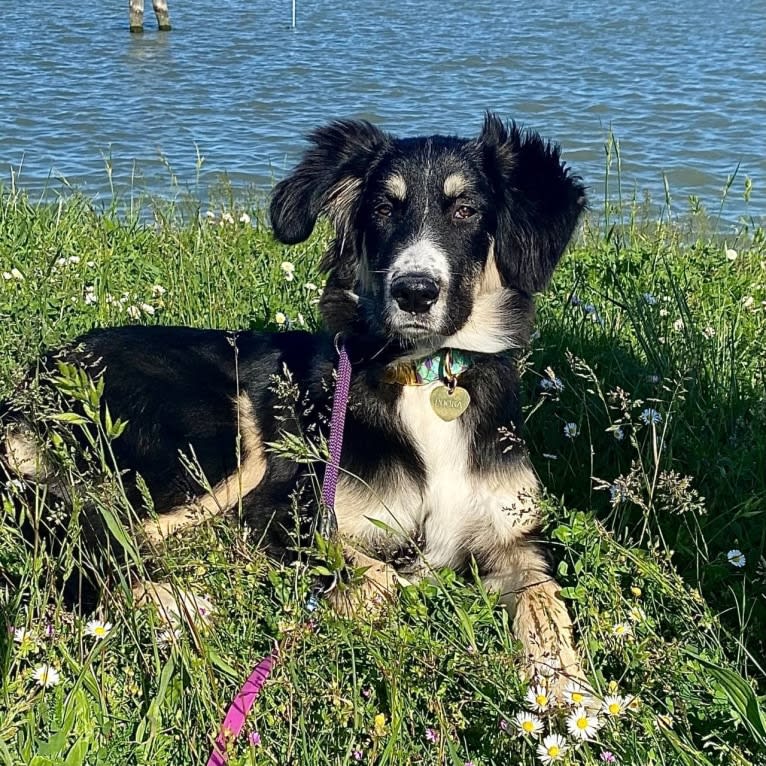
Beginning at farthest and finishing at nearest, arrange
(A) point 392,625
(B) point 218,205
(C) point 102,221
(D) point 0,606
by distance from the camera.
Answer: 1. (B) point 218,205
2. (C) point 102,221
3. (A) point 392,625
4. (D) point 0,606

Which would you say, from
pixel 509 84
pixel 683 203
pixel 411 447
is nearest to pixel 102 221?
pixel 411 447

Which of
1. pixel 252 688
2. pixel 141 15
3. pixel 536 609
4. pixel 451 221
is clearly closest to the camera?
pixel 252 688

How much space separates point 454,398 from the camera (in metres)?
3.68

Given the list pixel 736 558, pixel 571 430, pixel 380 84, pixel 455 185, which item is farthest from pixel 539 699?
pixel 380 84

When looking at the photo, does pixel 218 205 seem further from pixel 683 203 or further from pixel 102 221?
pixel 683 203

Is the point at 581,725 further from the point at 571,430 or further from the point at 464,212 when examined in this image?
the point at 464,212

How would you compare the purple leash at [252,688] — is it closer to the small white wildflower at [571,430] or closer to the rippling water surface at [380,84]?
the small white wildflower at [571,430]

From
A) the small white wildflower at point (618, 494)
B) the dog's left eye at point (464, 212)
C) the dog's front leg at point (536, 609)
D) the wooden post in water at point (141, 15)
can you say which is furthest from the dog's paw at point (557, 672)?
the wooden post in water at point (141, 15)

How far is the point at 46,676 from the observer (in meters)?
2.70

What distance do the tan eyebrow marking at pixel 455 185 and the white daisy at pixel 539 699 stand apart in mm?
1861

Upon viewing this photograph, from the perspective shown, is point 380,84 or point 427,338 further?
point 380,84

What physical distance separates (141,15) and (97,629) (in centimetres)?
2190

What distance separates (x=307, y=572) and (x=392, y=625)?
333 mm

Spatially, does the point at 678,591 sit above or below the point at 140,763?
above
